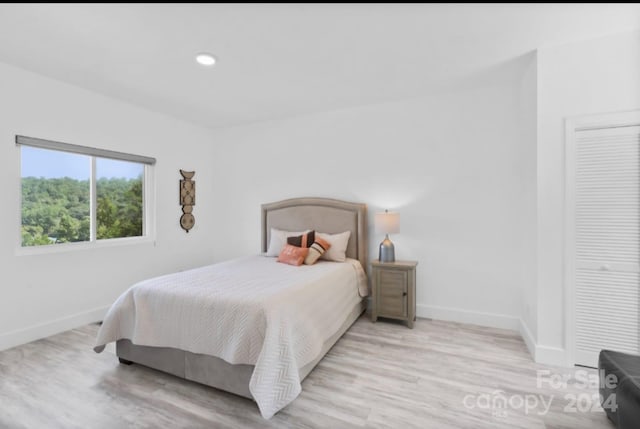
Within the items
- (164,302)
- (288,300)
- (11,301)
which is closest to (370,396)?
(288,300)

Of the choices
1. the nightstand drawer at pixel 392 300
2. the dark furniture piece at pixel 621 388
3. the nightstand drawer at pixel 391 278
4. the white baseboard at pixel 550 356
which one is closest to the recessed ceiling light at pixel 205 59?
the nightstand drawer at pixel 391 278

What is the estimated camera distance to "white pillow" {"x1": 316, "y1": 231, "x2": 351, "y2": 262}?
11.3 feet

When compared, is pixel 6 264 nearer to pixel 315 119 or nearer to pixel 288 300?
pixel 288 300

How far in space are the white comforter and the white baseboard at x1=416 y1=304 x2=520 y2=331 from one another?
1.28m

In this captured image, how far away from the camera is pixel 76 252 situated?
320cm

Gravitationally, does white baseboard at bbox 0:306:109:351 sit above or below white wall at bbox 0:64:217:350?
below

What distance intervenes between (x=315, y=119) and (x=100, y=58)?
233 cm

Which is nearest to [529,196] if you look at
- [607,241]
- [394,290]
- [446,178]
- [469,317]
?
[607,241]

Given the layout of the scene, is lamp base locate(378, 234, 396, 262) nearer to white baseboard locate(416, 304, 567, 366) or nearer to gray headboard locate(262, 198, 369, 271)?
gray headboard locate(262, 198, 369, 271)

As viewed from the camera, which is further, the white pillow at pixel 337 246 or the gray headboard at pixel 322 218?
the gray headboard at pixel 322 218

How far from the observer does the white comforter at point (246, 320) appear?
182 cm

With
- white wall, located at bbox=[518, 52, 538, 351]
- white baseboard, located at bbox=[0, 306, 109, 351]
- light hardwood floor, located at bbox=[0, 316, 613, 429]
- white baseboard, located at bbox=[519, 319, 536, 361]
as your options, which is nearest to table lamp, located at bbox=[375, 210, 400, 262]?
light hardwood floor, located at bbox=[0, 316, 613, 429]

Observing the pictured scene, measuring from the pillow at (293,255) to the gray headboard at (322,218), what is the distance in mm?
584

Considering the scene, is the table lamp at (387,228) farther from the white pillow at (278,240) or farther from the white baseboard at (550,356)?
the white baseboard at (550,356)
